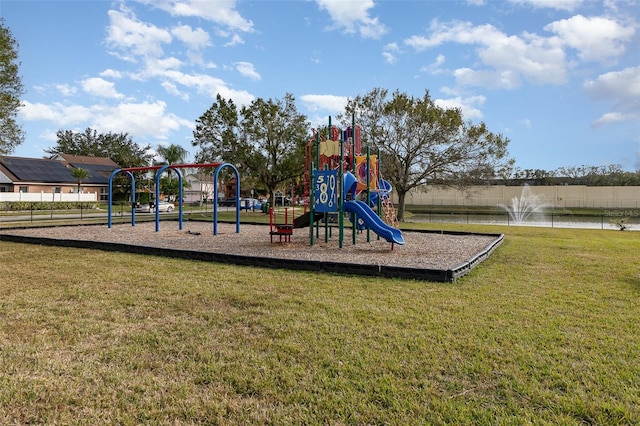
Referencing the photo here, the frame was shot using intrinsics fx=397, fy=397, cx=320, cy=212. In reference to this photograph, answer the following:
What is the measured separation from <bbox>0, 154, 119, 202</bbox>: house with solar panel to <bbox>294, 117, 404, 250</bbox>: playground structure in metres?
35.9

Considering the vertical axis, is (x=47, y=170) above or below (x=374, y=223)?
above

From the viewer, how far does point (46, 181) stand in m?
42.3

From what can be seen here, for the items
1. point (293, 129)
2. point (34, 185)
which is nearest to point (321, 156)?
point (293, 129)

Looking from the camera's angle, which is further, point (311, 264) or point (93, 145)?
point (93, 145)

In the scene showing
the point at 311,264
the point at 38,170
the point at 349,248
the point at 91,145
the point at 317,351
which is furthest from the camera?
the point at 91,145

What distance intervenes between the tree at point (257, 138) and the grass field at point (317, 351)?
2392cm

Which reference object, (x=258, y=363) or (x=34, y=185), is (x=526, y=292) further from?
(x=34, y=185)

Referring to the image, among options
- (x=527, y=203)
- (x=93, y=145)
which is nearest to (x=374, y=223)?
(x=527, y=203)

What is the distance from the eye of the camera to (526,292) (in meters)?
5.80

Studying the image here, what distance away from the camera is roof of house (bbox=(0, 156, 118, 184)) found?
41281 mm

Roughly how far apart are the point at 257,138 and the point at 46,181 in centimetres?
2736

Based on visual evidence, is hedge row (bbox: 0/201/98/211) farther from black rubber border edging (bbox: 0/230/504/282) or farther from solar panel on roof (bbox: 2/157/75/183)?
black rubber border edging (bbox: 0/230/504/282)

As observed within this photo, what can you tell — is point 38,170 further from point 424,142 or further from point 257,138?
point 424,142

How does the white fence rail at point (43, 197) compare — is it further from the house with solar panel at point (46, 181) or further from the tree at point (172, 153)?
the tree at point (172, 153)
